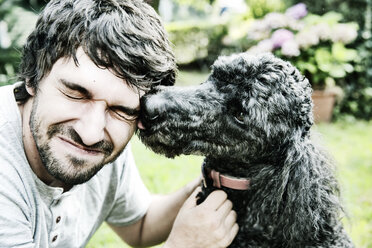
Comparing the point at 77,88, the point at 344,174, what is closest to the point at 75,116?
the point at 77,88

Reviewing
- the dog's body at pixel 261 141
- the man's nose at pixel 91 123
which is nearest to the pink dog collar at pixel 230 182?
the dog's body at pixel 261 141

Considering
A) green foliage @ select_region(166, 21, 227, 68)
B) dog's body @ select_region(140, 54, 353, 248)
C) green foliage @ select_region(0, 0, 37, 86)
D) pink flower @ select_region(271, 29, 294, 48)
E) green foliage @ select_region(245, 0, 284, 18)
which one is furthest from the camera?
green foliage @ select_region(166, 21, 227, 68)

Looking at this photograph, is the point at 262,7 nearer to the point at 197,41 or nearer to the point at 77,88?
the point at 197,41

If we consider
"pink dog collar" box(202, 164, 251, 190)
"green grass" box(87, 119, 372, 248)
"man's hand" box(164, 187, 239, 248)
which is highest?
"pink dog collar" box(202, 164, 251, 190)

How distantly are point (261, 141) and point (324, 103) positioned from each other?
16.4 ft

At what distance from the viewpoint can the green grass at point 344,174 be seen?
3055mm

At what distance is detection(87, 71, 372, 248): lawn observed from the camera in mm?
3045

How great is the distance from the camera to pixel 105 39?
1663 mm

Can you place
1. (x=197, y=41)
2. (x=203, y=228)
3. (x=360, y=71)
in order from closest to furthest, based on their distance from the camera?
(x=203, y=228)
(x=360, y=71)
(x=197, y=41)

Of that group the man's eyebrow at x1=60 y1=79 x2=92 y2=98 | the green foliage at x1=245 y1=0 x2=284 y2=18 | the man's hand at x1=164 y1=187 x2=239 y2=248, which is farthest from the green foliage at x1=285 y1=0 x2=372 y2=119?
the man's eyebrow at x1=60 y1=79 x2=92 y2=98

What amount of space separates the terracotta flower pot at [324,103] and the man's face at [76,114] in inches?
205

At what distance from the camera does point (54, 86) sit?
1626 mm

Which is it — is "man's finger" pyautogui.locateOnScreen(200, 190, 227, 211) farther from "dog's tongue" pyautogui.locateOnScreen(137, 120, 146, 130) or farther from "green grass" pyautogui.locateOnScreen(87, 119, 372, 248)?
"green grass" pyautogui.locateOnScreen(87, 119, 372, 248)

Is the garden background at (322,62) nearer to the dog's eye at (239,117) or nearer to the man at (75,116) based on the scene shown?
the man at (75,116)
